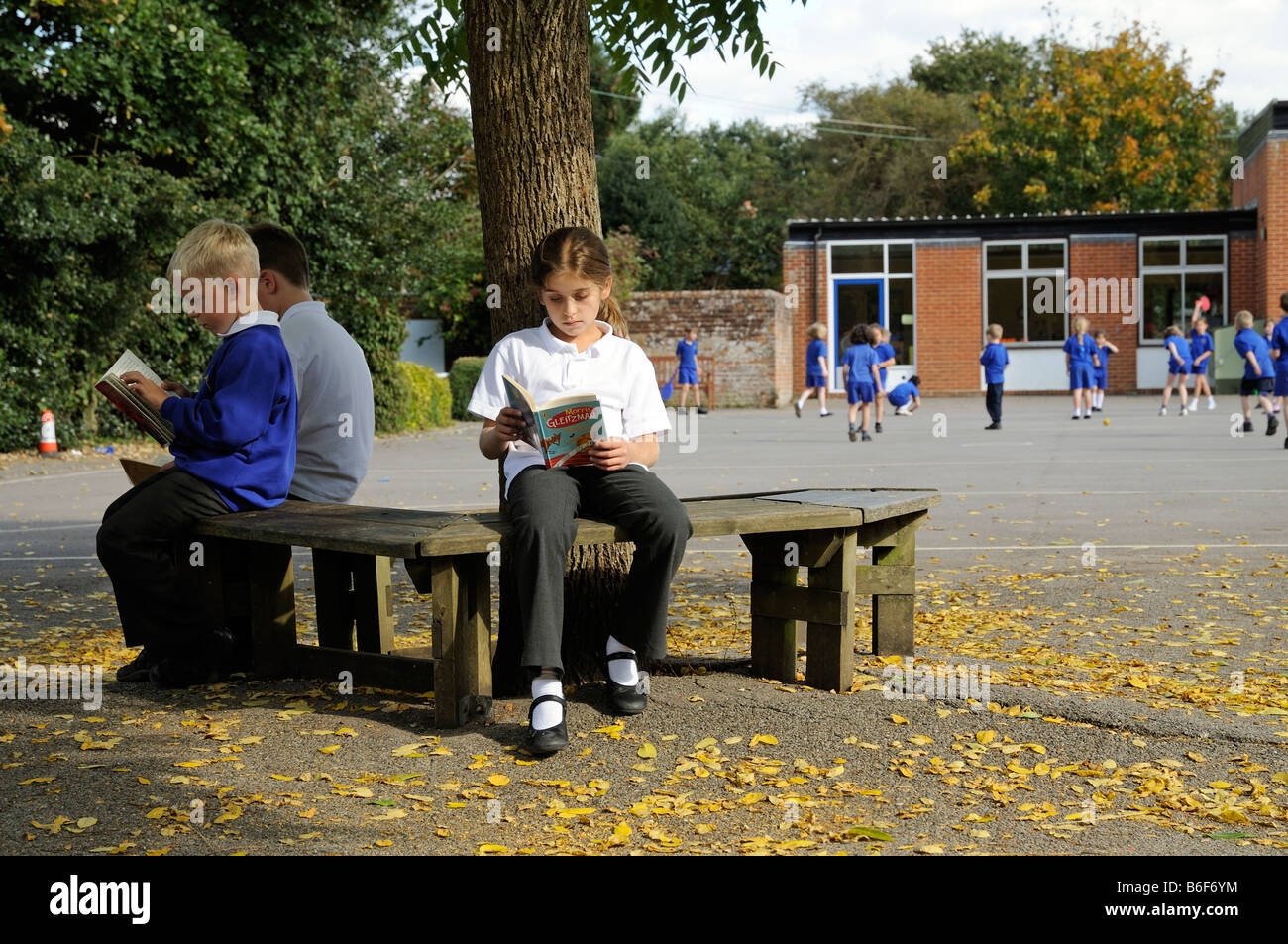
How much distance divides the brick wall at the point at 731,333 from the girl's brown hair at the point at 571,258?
31.0 metres

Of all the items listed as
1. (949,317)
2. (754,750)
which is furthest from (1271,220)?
(754,750)

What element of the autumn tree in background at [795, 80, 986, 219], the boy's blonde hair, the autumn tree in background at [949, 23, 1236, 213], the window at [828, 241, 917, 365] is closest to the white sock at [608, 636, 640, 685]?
the boy's blonde hair

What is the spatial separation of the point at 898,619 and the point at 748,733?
1.40 metres

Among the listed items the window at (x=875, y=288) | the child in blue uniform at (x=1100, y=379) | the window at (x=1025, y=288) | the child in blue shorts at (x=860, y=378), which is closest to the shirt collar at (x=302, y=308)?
the child in blue shorts at (x=860, y=378)

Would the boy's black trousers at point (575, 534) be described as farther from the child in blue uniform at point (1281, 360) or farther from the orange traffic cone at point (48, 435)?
the orange traffic cone at point (48, 435)

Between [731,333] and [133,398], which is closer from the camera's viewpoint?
[133,398]

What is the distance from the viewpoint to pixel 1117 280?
37.1 m

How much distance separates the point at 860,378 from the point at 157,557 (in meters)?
16.7

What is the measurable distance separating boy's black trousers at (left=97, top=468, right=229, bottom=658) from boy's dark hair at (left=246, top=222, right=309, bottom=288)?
1.07 m

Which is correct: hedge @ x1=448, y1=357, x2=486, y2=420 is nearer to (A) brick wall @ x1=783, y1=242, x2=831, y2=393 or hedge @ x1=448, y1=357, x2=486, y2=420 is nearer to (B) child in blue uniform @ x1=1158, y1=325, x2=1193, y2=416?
(A) brick wall @ x1=783, y1=242, x2=831, y2=393

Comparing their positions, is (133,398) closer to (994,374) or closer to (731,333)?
(994,374)

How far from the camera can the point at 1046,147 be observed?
48156mm

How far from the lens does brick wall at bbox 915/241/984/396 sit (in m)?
37.6

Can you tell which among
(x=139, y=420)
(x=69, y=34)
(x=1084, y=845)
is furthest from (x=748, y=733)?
(x=69, y=34)
